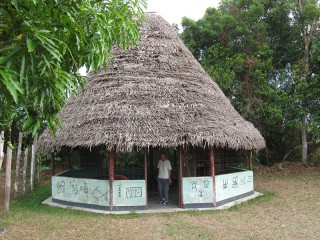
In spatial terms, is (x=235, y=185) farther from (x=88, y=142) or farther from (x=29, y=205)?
(x=29, y=205)

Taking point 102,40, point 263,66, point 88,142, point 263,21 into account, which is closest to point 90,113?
point 88,142

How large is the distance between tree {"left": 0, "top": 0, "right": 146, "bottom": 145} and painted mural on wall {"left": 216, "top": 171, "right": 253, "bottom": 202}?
6.39 metres

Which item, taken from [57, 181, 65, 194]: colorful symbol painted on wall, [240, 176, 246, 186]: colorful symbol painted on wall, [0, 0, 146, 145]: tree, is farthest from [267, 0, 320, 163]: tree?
[0, 0, 146, 145]: tree

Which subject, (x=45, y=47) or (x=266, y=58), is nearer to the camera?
(x=45, y=47)

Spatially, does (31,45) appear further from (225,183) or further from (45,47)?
(225,183)

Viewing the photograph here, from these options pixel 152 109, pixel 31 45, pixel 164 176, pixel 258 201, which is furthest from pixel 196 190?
pixel 31 45

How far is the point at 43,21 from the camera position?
2.73 m

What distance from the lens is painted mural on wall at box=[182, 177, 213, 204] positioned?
8594mm

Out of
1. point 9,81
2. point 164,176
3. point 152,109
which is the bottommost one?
point 164,176

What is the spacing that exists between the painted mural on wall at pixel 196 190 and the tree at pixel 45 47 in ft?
18.9

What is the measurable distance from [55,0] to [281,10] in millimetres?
15413

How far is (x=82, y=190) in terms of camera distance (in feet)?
29.1

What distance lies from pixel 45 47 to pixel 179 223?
553 centimetres

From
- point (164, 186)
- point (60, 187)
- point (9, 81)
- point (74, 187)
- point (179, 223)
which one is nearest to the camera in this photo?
point (9, 81)
